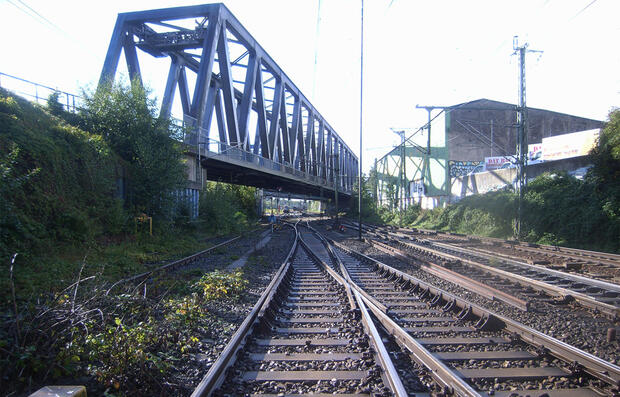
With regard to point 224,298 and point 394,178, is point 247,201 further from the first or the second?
point 224,298

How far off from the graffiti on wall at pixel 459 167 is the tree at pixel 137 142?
87.3 ft

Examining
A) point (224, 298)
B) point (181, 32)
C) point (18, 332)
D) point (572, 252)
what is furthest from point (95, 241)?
point (181, 32)

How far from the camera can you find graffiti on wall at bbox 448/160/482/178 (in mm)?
33134

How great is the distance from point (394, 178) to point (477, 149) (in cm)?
1466

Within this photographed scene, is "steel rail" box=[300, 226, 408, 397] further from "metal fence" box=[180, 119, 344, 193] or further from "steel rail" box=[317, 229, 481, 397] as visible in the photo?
"metal fence" box=[180, 119, 344, 193]

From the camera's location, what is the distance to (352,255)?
13.1m

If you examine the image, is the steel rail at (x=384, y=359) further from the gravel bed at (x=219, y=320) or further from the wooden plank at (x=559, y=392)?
the gravel bed at (x=219, y=320)

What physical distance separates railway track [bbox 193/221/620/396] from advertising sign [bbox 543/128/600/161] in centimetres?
2135

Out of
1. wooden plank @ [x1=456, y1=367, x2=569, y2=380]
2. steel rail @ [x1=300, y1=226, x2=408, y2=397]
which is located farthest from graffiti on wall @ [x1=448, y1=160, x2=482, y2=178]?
wooden plank @ [x1=456, y1=367, x2=569, y2=380]

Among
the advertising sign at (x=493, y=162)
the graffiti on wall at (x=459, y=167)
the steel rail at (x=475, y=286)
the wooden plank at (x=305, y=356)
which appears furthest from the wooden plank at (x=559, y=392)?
the advertising sign at (x=493, y=162)

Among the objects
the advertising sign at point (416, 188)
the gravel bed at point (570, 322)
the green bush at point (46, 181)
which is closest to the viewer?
the gravel bed at point (570, 322)

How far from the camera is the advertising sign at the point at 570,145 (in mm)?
21316

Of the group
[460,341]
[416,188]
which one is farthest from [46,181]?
[416,188]

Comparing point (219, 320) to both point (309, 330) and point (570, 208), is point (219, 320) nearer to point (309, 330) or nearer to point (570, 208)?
point (309, 330)
